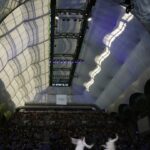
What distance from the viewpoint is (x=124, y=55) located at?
119 feet

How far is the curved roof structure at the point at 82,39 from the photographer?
29.4m

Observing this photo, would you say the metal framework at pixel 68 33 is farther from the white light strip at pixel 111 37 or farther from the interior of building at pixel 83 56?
the white light strip at pixel 111 37

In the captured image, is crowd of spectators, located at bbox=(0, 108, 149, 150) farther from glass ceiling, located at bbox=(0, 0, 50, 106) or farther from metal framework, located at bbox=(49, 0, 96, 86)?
metal framework, located at bbox=(49, 0, 96, 86)

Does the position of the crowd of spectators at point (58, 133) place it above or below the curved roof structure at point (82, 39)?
below

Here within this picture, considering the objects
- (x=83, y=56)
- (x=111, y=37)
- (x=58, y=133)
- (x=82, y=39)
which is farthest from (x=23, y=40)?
(x=83, y=56)

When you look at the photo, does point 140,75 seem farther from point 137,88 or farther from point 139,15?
point 139,15

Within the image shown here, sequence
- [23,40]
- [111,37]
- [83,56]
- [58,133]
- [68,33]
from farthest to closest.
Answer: [83,56] < [68,33] < [23,40] < [111,37] < [58,133]

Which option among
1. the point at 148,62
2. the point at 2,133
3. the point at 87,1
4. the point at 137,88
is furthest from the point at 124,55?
the point at 2,133

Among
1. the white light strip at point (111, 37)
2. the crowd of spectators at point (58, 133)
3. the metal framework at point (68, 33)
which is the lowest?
the crowd of spectators at point (58, 133)

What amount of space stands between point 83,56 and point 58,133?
14.0 meters

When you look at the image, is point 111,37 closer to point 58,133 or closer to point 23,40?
point 23,40

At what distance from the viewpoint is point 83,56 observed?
45625 millimetres

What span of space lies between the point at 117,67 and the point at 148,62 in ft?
32.7

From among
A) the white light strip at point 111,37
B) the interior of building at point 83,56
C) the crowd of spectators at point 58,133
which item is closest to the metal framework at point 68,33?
the interior of building at point 83,56
